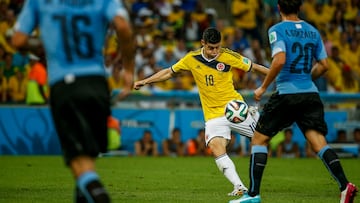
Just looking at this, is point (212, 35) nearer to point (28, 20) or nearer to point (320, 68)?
point (320, 68)

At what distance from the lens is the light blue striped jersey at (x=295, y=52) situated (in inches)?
407

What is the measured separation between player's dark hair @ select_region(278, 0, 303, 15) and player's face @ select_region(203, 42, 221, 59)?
3.12m

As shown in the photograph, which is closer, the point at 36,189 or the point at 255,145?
the point at 255,145

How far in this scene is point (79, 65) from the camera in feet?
25.9

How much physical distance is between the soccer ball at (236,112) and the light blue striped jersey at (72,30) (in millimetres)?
5593

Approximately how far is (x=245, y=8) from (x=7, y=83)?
30.7 feet

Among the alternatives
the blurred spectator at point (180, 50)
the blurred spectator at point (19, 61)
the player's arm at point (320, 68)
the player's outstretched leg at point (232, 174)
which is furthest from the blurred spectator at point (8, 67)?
the player's arm at point (320, 68)

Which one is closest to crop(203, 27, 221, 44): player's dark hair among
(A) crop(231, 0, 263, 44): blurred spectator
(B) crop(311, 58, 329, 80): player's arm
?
(B) crop(311, 58, 329, 80): player's arm

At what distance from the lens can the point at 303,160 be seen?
73.4 ft

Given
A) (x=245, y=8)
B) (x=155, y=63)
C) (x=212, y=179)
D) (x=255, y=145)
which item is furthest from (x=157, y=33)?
(x=255, y=145)

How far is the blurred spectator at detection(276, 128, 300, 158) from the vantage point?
79.5 feet

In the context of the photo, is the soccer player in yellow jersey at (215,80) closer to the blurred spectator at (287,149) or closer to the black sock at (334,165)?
the black sock at (334,165)

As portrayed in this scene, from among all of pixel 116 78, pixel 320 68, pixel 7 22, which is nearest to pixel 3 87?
pixel 7 22

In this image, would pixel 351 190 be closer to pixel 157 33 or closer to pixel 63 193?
pixel 63 193
